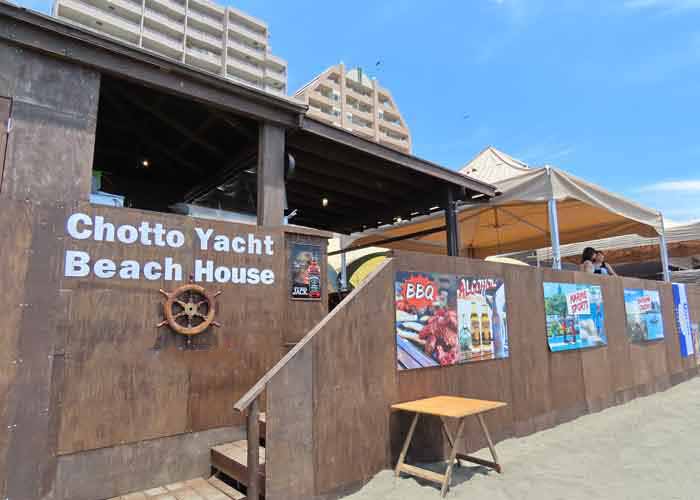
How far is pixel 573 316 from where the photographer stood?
18.7 feet

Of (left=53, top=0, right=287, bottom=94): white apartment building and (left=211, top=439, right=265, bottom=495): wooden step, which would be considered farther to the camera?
(left=53, top=0, right=287, bottom=94): white apartment building

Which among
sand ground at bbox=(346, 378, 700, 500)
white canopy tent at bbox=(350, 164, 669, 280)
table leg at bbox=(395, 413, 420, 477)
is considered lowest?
sand ground at bbox=(346, 378, 700, 500)

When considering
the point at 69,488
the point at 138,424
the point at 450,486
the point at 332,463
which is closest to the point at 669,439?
the point at 450,486

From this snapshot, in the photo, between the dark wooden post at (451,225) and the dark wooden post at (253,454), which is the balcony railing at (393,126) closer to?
the dark wooden post at (451,225)

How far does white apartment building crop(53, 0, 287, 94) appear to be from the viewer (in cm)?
5444

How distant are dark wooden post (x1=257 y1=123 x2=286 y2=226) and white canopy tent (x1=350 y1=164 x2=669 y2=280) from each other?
11.8ft

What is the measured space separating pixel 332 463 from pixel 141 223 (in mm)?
2369

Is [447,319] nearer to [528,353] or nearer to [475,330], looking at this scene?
[475,330]

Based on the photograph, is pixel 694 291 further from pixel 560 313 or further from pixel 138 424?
pixel 138 424

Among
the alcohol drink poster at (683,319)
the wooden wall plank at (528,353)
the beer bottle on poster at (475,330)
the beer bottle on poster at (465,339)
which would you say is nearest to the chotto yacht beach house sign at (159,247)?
the beer bottle on poster at (465,339)

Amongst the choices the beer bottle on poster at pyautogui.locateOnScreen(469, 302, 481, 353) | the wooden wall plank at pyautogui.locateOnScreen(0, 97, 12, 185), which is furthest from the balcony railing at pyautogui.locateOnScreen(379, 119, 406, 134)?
the wooden wall plank at pyautogui.locateOnScreen(0, 97, 12, 185)

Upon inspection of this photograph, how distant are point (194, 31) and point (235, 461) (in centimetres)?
7360

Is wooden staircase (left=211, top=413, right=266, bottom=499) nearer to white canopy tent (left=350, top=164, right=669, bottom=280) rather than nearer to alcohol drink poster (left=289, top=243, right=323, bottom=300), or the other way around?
alcohol drink poster (left=289, top=243, right=323, bottom=300)

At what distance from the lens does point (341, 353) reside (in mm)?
3344
